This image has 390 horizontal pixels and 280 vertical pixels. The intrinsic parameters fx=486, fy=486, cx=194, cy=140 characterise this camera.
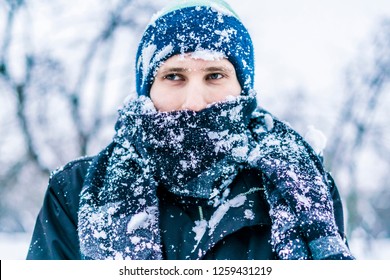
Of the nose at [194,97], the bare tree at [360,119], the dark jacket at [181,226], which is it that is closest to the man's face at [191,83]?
the nose at [194,97]

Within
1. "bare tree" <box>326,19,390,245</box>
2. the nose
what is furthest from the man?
"bare tree" <box>326,19,390,245</box>

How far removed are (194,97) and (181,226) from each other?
0.44 m

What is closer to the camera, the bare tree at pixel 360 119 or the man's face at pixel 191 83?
the man's face at pixel 191 83

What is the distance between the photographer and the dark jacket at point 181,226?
1.56m

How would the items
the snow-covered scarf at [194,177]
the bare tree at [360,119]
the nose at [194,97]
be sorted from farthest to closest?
the bare tree at [360,119] < the nose at [194,97] < the snow-covered scarf at [194,177]

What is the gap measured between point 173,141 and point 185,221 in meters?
0.28

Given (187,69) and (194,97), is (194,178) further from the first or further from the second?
(187,69)

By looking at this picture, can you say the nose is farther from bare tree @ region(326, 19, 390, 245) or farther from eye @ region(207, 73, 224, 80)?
bare tree @ region(326, 19, 390, 245)

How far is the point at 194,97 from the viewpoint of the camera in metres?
1.67

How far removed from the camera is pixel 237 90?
70.4 inches

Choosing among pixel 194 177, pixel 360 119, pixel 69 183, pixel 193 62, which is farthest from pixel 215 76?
pixel 360 119

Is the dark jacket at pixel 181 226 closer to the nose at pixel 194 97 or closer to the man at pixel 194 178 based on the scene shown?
the man at pixel 194 178

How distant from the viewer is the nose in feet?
5.46
